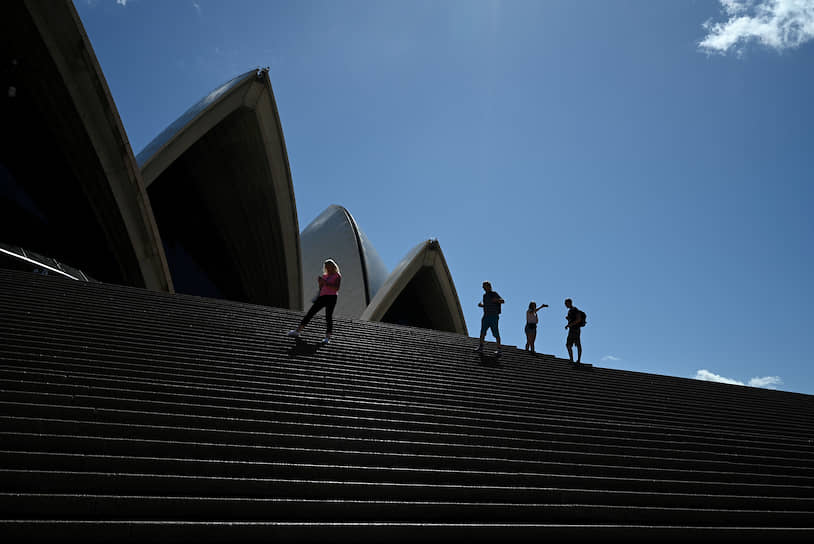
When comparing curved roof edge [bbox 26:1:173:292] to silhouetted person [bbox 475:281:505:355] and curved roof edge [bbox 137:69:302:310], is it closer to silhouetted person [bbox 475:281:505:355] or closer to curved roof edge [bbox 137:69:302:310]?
curved roof edge [bbox 137:69:302:310]

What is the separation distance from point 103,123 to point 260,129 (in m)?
→ 4.27

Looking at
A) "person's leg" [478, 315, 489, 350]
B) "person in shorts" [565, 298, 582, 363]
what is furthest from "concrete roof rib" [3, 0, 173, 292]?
"person in shorts" [565, 298, 582, 363]

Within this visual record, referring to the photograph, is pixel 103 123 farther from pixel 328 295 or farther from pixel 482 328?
pixel 482 328

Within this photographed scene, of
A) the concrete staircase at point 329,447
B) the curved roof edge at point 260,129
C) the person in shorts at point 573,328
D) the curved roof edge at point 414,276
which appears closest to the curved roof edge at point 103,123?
the curved roof edge at point 260,129

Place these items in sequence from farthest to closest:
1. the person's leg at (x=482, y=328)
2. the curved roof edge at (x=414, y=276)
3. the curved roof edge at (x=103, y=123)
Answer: the curved roof edge at (x=414, y=276) < the curved roof edge at (x=103, y=123) < the person's leg at (x=482, y=328)

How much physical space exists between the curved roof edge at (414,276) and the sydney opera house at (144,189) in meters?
0.05

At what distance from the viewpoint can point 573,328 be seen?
7891 mm

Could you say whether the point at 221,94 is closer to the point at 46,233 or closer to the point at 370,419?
the point at 46,233

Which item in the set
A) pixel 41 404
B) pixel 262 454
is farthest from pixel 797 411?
pixel 41 404

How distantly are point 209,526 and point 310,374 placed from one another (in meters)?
2.51

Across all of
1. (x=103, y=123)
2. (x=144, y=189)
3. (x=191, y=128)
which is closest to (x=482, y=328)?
(x=144, y=189)

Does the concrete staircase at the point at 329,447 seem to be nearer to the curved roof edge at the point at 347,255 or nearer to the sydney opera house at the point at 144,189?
the sydney opera house at the point at 144,189

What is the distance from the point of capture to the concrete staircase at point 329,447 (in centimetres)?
196

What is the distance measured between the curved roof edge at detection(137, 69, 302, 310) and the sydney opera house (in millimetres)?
32
